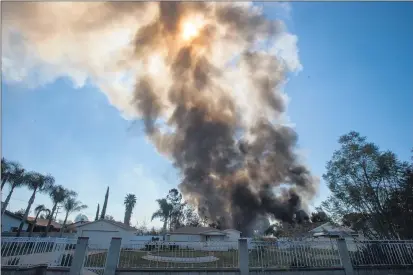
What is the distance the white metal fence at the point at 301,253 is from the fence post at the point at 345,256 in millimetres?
189

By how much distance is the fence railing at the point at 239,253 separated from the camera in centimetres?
957

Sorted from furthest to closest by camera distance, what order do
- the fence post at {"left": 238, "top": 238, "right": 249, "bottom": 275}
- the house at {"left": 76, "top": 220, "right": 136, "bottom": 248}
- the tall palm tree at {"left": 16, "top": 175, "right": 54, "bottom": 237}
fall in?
1. the tall palm tree at {"left": 16, "top": 175, "right": 54, "bottom": 237}
2. the house at {"left": 76, "top": 220, "right": 136, "bottom": 248}
3. the fence post at {"left": 238, "top": 238, "right": 249, "bottom": 275}

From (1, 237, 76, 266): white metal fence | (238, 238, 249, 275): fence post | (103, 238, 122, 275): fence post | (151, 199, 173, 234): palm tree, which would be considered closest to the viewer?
(1, 237, 76, 266): white metal fence

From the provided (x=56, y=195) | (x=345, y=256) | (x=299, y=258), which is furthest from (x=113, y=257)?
(x=56, y=195)

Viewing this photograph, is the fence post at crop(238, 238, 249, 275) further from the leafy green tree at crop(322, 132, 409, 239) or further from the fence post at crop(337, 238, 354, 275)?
the leafy green tree at crop(322, 132, 409, 239)

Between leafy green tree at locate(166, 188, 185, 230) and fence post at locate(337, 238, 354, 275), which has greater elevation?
leafy green tree at locate(166, 188, 185, 230)

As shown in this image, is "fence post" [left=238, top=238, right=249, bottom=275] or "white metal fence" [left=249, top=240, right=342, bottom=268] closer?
"fence post" [left=238, top=238, right=249, bottom=275]

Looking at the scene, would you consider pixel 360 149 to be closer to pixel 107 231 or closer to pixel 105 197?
pixel 107 231

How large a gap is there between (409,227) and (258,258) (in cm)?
1216

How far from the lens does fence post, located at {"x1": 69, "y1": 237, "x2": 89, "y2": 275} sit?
30.5ft

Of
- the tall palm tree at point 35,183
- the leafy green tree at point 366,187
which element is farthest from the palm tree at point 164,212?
the leafy green tree at point 366,187

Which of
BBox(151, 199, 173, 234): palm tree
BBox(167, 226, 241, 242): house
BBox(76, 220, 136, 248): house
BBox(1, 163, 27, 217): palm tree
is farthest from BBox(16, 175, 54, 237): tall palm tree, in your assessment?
BBox(151, 199, 173, 234): palm tree

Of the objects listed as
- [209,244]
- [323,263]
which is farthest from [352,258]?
[209,244]

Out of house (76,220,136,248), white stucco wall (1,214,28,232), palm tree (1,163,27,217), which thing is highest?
palm tree (1,163,27,217)
